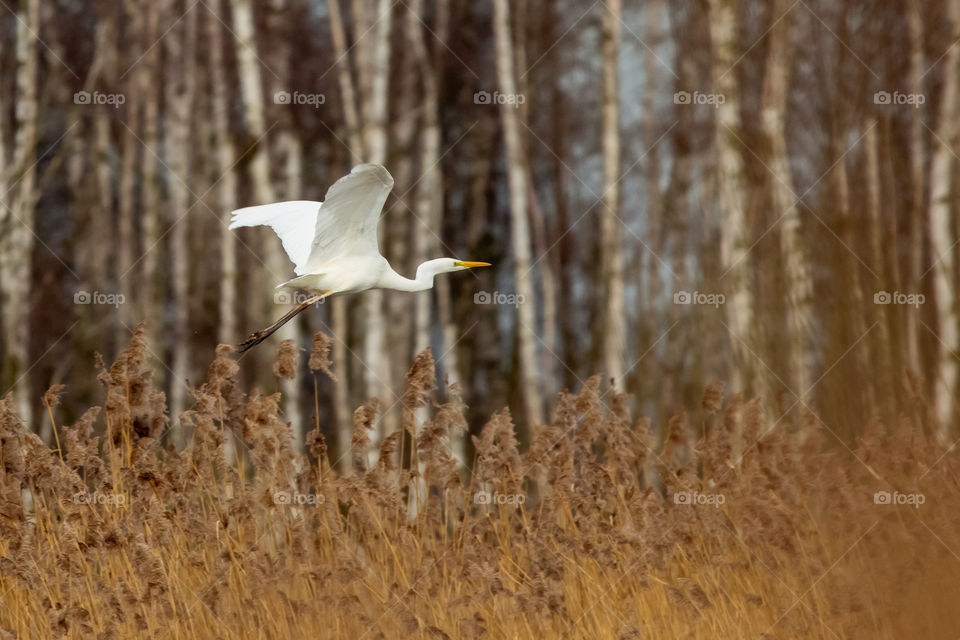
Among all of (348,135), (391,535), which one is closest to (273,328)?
(391,535)

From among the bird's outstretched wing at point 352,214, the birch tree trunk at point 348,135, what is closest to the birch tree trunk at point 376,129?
the birch tree trunk at point 348,135

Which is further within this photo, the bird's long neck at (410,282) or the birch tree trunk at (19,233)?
the birch tree trunk at (19,233)

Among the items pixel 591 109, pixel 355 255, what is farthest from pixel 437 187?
pixel 355 255

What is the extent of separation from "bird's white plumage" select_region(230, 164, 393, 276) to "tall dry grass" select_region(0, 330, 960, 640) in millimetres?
995

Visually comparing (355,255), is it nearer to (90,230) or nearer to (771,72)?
(771,72)

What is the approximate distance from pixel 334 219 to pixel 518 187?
558 centimetres

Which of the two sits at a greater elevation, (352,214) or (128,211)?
(128,211)

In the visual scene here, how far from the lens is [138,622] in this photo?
12.5 ft

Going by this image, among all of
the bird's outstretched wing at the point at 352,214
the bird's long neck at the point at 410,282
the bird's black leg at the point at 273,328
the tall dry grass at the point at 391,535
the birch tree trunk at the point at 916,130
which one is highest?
the birch tree trunk at the point at 916,130

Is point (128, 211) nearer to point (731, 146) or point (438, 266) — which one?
point (731, 146)

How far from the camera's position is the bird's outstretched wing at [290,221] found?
19.1 ft

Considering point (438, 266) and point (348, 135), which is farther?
point (348, 135)

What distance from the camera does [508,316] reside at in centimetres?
1500

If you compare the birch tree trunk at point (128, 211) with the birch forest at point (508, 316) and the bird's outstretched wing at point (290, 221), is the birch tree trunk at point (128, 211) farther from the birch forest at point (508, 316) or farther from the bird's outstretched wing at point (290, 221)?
the bird's outstretched wing at point (290, 221)
